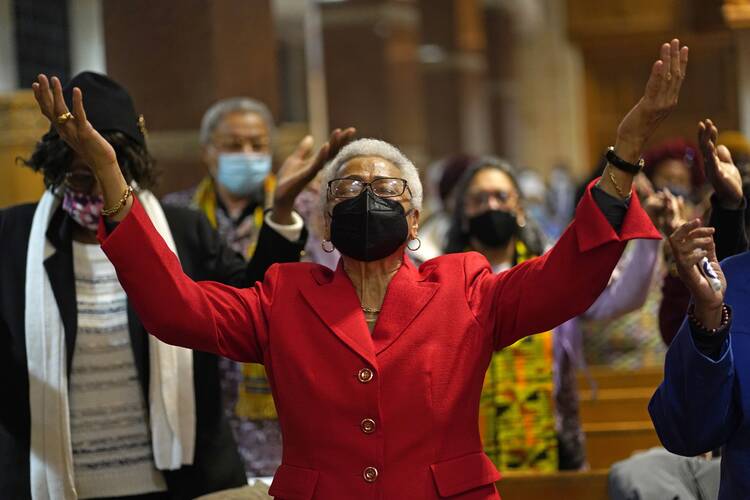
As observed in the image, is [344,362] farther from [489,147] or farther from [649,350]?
[489,147]

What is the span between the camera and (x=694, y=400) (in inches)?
124

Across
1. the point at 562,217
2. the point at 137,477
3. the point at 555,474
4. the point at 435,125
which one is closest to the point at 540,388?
the point at 555,474

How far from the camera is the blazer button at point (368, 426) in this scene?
320cm

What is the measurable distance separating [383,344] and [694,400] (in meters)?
0.76

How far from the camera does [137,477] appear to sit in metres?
3.97

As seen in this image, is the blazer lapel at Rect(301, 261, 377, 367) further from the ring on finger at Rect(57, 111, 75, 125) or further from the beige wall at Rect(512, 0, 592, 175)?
the beige wall at Rect(512, 0, 592, 175)

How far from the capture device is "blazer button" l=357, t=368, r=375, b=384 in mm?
3221

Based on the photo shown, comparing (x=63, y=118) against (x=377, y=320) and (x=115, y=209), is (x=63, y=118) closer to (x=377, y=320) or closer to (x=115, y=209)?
(x=115, y=209)

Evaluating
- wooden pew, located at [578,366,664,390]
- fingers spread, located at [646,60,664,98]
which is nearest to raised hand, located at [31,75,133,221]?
fingers spread, located at [646,60,664,98]

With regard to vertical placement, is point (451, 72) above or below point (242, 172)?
above

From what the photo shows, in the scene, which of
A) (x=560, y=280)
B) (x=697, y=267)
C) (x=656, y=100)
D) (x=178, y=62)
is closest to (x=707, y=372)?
(x=697, y=267)

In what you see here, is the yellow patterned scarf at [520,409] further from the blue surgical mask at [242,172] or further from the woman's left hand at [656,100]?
the woman's left hand at [656,100]

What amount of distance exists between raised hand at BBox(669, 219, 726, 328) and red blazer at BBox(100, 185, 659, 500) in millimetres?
90

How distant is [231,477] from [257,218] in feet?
4.24
